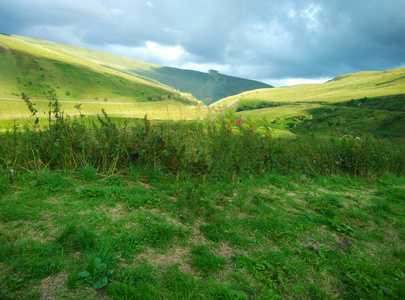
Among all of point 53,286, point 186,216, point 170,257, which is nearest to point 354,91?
point 186,216

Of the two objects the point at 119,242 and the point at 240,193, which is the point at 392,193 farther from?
the point at 119,242

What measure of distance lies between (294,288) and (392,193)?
535 cm

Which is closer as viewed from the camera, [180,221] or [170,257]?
[170,257]

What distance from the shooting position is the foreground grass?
2031 millimetres

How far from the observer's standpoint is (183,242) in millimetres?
2756

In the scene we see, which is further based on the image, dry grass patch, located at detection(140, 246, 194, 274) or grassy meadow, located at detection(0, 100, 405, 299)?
dry grass patch, located at detection(140, 246, 194, 274)

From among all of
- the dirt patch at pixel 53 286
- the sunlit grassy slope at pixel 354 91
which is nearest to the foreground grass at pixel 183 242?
the dirt patch at pixel 53 286

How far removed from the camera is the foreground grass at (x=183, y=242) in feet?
6.66

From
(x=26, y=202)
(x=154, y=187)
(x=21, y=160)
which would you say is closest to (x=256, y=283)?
(x=154, y=187)

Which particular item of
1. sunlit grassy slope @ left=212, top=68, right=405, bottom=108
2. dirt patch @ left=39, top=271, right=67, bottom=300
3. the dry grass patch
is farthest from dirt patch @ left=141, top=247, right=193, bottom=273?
sunlit grassy slope @ left=212, top=68, right=405, bottom=108

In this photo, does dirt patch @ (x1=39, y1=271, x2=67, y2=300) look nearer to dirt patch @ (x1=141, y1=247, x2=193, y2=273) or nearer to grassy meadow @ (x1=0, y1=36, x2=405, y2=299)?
grassy meadow @ (x1=0, y1=36, x2=405, y2=299)

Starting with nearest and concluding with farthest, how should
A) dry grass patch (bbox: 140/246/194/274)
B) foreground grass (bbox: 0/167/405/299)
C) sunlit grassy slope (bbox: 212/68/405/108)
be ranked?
foreground grass (bbox: 0/167/405/299) → dry grass patch (bbox: 140/246/194/274) → sunlit grassy slope (bbox: 212/68/405/108)

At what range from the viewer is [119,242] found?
252cm

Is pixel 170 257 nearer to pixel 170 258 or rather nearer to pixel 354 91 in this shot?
pixel 170 258
